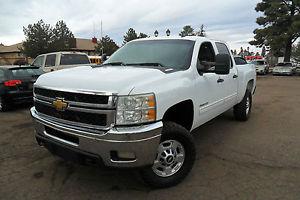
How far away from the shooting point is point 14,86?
7.80 m

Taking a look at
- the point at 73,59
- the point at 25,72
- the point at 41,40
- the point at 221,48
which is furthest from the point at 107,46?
the point at 221,48

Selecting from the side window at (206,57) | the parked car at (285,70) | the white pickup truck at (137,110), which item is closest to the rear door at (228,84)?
the side window at (206,57)

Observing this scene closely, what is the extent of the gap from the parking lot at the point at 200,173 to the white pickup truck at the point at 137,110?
1.15ft

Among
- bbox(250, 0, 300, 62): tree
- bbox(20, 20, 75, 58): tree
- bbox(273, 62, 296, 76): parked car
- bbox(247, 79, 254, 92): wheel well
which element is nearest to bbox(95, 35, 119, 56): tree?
bbox(20, 20, 75, 58): tree

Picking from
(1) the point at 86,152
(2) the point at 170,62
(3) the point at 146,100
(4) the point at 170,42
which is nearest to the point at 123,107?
(3) the point at 146,100

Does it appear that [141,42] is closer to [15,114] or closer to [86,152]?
[86,152]

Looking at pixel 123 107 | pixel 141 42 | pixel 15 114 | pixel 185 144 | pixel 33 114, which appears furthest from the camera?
pixel 15 114

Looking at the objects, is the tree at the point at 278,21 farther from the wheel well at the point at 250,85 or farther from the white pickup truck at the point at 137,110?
the white pickup truck at the point at 137,110

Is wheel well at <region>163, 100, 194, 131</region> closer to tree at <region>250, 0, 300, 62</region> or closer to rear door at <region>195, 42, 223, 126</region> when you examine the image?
rear door at <region>195, 42, 223, 126</region>

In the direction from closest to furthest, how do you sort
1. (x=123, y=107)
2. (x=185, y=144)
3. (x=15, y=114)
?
(x=123, y=107), (x=185, y=144), (x=15, y=114)

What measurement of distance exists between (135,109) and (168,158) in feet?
2.94

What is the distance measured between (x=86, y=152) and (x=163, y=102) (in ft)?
3.30

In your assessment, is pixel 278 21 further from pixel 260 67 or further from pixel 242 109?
pixel 242 109

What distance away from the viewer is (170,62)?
3812 mm
